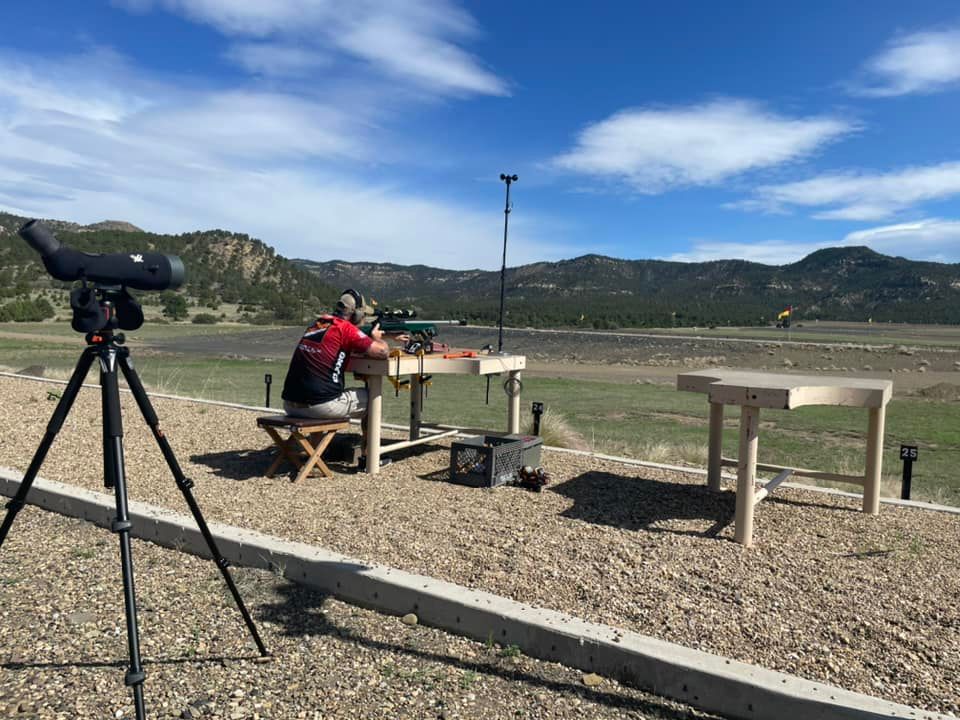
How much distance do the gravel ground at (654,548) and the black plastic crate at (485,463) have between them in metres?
0.17

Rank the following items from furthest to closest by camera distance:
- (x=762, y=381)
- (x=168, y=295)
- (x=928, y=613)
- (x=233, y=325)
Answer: (x=168, y=295) → (x=233, y=325) → (x=762, y=381) → (x=928, y=613)

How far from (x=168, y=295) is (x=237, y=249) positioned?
95.3 ft

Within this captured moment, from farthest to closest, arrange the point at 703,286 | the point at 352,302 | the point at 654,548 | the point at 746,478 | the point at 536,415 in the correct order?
the point at 703,286 → the point at 536,415 → the point at 352,302 → the point at 746,478 → the point at 654,548

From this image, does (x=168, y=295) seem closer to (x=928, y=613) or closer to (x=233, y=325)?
(x=233, y=325)

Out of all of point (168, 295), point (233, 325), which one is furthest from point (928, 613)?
point (168, 295)

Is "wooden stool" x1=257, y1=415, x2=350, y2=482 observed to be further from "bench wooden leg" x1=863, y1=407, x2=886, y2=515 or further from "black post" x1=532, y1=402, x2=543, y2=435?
"bench wooden leg" x1=863, y1=407, x2=886, y2=515

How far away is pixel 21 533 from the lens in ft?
16.1

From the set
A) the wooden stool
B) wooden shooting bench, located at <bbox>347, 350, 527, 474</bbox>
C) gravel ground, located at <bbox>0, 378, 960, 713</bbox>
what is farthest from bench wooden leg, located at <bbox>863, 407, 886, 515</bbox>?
the wooden stool

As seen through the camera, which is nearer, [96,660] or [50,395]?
[96,660]

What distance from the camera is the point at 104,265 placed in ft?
10.1

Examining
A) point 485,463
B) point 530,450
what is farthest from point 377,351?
point 530,450

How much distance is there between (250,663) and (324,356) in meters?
3.49

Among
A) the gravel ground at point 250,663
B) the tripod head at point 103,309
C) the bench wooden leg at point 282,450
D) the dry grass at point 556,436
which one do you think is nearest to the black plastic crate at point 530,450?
the bench wooden leg at point 282,450

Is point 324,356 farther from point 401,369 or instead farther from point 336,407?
point 401,369
